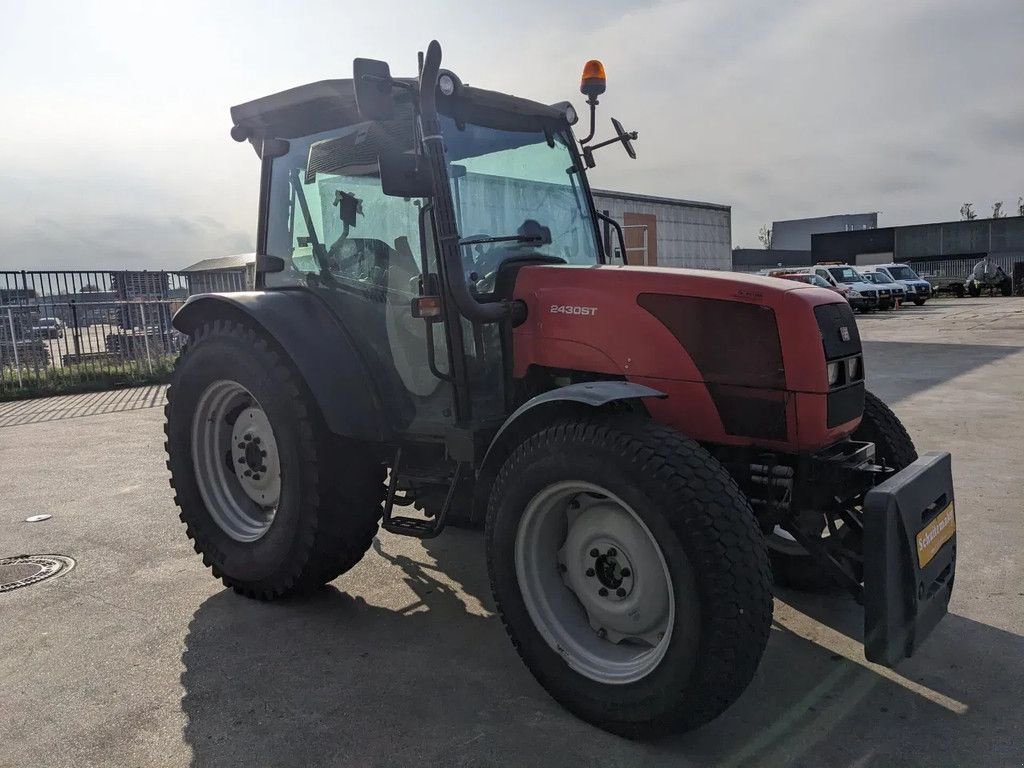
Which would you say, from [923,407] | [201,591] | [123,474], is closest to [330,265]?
[201,591]

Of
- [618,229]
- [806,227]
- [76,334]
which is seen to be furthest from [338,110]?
[806,227]

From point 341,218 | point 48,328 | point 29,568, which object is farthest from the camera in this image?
point 48,328

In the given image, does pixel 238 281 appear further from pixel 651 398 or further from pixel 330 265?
pixel 651 398

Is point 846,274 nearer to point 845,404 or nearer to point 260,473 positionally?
point 845,404

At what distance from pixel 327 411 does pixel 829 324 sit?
2.16 metres

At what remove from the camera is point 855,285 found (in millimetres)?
27125

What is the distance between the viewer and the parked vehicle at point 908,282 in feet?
94.9

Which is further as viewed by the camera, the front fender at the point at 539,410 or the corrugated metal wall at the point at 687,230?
the corrugated metal wall at the point at 687,230

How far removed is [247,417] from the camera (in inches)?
160

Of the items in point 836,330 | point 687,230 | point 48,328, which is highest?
point 687,230

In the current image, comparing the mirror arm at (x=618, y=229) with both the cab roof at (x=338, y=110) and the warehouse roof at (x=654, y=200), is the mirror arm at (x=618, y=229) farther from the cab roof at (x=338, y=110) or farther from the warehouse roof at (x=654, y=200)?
the warehouse roof at (x=654, y=200)

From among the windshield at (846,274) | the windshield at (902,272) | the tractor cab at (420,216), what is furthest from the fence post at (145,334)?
the windshield at (902,272)

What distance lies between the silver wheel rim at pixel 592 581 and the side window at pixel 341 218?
4.32 ft

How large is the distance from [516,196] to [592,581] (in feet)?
5.90
